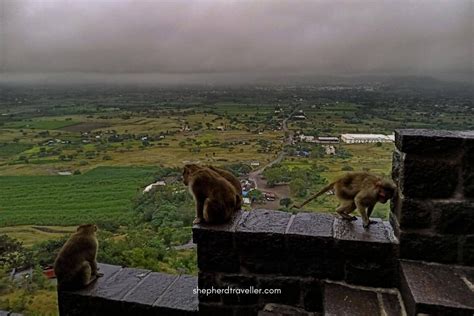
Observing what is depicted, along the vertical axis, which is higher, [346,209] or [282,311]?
[346,209]

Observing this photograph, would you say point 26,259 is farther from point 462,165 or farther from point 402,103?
point 402,103

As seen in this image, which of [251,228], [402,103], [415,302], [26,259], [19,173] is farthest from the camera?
[19,173]

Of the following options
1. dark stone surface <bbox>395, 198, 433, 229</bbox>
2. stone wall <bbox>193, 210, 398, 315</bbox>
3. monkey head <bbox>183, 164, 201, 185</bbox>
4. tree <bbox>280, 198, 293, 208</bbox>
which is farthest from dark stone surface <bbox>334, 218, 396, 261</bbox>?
monkey head <bbox>183, 164, 201, 185</bbox>

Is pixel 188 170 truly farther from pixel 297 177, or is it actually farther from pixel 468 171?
pixel 468 171

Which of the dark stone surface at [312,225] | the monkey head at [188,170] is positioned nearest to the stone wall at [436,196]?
the dark stone surface at [312,225]

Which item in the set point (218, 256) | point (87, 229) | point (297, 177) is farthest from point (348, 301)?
point (87, 229)

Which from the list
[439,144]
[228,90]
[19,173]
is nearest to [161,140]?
[228,90]
